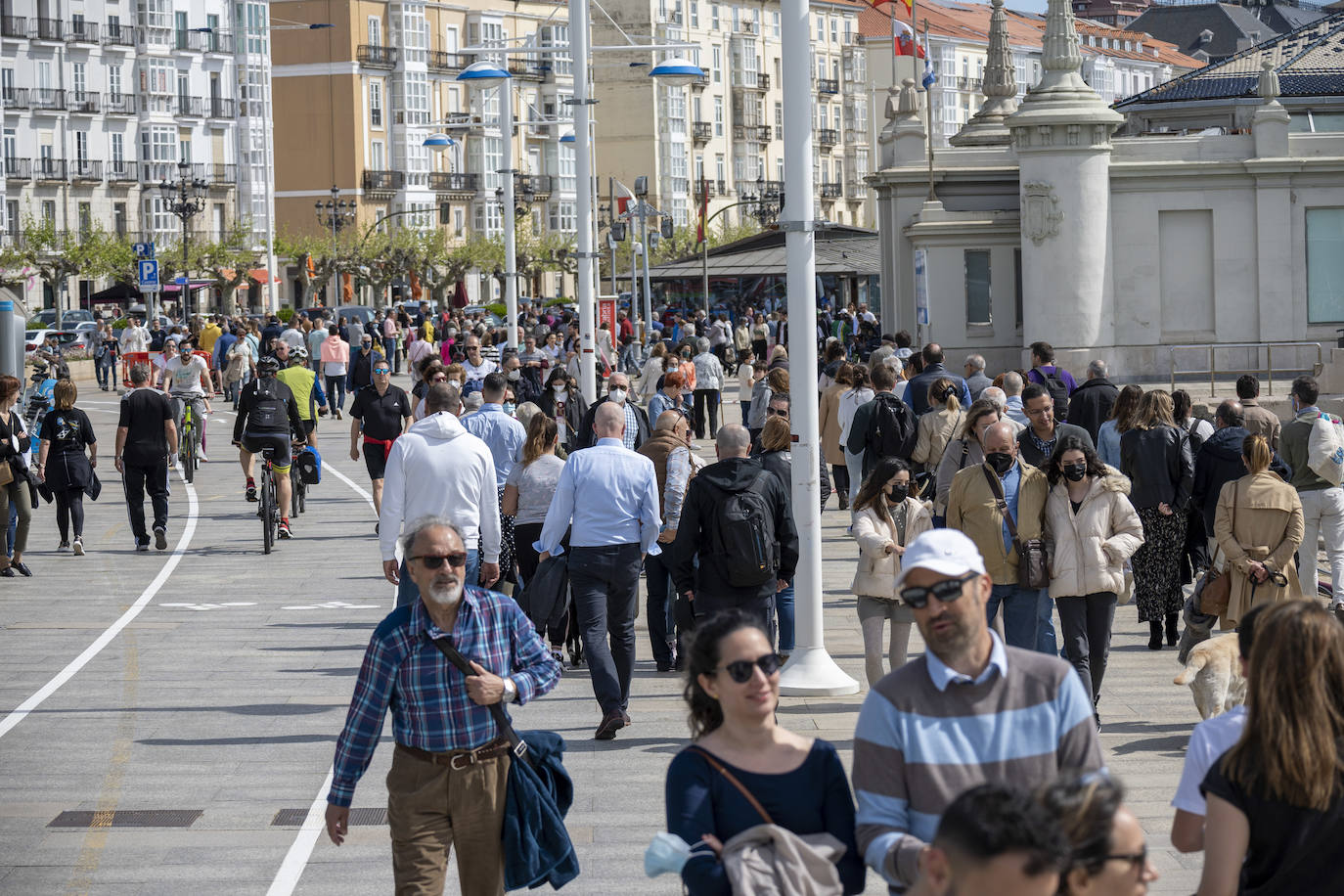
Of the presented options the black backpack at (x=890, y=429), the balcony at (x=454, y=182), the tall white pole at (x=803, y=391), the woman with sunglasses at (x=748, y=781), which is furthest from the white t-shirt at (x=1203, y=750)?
the balcony at (x=454, y=182)

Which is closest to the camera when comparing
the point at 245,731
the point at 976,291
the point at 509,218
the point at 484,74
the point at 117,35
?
the point at 245,731

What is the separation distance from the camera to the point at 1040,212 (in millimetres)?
35094

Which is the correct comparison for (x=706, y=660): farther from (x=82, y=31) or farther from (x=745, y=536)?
(x=82, y=31)

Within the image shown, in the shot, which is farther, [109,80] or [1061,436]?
[109,80]

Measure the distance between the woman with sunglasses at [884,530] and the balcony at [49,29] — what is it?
89104mm

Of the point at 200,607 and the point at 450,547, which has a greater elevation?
the point at 450,547

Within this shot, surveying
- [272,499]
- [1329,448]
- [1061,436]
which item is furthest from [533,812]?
[272,499]

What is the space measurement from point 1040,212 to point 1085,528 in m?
25.5

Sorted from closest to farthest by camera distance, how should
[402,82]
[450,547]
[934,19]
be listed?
[450,547] → [402,82] → [934,19]

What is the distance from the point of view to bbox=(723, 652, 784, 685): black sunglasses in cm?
511

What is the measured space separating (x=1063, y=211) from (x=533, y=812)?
29.7 metres

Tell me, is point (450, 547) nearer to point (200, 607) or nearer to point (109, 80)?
point (200, 607)

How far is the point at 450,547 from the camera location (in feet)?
21.3

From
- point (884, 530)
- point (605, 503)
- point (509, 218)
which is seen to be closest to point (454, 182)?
point (509, 218)
